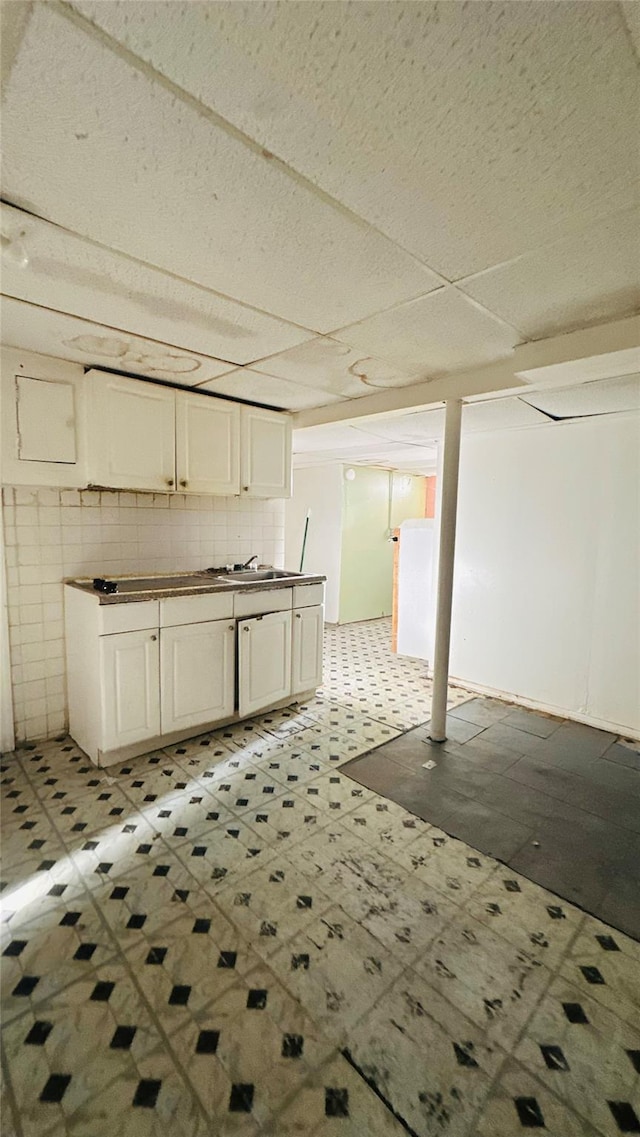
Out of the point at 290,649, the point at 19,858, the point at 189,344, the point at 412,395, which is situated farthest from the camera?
the point at 290,649

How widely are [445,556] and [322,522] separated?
3.51m

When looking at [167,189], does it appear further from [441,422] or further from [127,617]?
[441,422]

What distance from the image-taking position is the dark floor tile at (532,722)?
3.18 meters

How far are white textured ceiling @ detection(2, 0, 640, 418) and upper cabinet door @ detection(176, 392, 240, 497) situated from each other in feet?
3.22

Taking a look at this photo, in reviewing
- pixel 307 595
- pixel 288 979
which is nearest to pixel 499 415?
pixel 307 595

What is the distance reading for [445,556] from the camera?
2.85 metres

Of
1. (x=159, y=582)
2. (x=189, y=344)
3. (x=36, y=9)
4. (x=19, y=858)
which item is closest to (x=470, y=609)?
(x=159, y=582)

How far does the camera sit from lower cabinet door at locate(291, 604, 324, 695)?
10.8ft

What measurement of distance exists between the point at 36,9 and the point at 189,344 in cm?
145

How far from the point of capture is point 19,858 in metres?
1.85

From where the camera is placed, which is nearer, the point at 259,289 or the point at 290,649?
the point at 259,289

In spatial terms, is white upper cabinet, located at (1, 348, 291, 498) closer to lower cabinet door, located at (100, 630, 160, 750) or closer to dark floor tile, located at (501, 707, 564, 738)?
lower cabinet door, located at (100, 630, 160, 750)

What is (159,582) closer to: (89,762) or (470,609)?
(89,762)

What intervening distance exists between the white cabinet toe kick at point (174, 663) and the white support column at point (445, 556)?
0.96 meters
